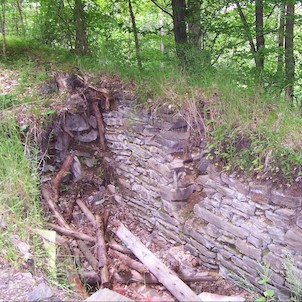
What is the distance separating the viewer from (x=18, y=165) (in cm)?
368

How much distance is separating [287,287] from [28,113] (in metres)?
3.69

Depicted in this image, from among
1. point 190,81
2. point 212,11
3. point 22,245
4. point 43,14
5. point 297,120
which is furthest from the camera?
point 43,14

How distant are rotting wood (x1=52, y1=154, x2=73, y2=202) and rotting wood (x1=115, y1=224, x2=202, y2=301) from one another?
1.09 meters

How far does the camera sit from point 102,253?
3.64m

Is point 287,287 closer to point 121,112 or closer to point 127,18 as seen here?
point 121,112

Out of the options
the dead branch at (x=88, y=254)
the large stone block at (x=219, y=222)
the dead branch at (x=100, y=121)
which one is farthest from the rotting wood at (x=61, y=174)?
the large stone block at (x=219, y=222)

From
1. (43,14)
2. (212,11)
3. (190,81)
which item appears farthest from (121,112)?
(43,14)

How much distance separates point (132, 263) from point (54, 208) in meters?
1.30

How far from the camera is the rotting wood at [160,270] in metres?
3.00

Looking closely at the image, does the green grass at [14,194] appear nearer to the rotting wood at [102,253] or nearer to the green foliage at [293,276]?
the rotting wood at [102,253]

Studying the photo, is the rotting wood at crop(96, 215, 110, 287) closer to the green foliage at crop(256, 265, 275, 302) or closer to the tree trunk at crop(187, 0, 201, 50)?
the green foliage at crop(256, 265, 275, 302)

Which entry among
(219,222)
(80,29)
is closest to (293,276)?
(219,222)

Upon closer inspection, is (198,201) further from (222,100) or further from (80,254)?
(80,254)

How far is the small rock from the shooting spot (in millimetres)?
2219
